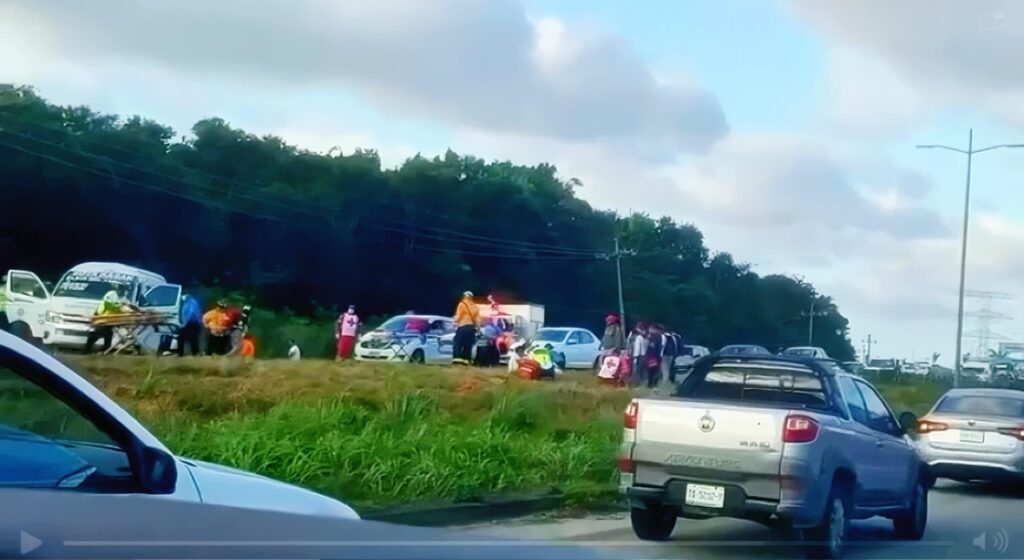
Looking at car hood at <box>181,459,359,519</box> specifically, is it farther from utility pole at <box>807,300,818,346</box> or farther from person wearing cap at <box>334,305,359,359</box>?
person wearing cap at <box>334,305,359,359</box>

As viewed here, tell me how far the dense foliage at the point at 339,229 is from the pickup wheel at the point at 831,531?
204 inches

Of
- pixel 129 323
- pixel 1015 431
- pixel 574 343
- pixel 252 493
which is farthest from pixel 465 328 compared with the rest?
pixel 252 493

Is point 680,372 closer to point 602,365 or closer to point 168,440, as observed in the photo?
point 602,365

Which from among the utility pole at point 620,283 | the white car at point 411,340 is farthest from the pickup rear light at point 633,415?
the white car at point 411,340

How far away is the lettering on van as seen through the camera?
970 cm

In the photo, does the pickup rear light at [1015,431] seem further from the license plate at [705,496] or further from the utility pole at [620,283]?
the license plate at [705,496]

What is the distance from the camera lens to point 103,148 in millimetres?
17484

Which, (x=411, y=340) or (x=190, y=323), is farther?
(x=411, y=340)

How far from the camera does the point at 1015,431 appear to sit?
52.0 ft

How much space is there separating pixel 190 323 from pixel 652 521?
9259 millimetres

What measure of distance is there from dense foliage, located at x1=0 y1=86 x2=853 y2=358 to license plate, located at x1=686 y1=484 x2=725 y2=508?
18.7 ft

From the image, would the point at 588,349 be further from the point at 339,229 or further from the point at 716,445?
the point at 716,445

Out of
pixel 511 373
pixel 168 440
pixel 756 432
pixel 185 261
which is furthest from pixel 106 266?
pixel 756 432

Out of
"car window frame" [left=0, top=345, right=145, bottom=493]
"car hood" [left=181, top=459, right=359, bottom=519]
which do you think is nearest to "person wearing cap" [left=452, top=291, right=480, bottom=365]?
"car hood" [left=181, top=459, right=359, bottom=519]
